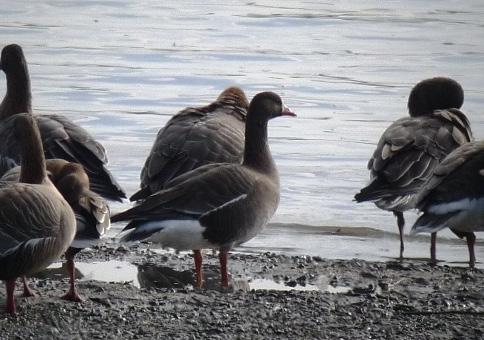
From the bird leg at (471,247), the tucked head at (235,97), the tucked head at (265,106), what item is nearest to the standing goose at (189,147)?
the tucked head at (265,106)

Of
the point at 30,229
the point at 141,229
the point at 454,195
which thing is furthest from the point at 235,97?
the point at 30,229

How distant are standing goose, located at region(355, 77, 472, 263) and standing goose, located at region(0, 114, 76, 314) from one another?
4.08 metres

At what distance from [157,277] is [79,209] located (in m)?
1.69

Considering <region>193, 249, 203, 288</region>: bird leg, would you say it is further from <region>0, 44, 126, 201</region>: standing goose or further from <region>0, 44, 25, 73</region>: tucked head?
<region>0, 44, 25, 73</region>: tucked head

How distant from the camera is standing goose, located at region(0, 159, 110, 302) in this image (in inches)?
355

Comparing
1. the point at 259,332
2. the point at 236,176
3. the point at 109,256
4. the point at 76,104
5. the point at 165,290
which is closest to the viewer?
the point at 259,332

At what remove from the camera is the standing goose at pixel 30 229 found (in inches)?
322

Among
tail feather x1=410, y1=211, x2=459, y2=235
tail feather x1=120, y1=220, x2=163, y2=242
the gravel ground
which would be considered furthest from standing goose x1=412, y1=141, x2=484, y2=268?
tail feather x1=120, y1=220, x2=163, y2=242

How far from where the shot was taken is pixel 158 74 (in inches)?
875

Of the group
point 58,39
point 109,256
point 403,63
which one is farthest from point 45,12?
point 109,256

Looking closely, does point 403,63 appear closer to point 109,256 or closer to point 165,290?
point 109,256

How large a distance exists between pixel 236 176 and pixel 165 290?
1.45 metres

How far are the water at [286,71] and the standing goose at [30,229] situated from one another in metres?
4.31

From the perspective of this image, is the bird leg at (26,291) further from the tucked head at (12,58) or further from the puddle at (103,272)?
the tucked head at (12,58)
